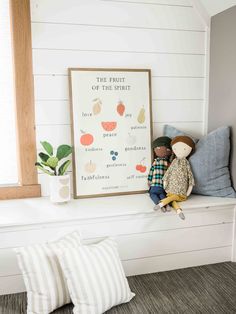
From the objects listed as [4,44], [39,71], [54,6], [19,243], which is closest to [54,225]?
[19,243]

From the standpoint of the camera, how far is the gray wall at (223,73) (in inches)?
79.4

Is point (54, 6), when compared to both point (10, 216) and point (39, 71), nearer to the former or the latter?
point (39, 71)

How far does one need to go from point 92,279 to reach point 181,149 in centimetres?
94

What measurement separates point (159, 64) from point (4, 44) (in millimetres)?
981

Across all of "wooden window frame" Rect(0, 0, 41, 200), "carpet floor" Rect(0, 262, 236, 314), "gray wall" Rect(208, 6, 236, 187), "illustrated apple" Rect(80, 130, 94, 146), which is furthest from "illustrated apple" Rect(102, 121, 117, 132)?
"carpet floor" Rect(0, 262, 236, 314)

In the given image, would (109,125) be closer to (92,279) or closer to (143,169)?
(143,169)

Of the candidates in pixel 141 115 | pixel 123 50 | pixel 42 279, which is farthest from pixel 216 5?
pixel 42 279

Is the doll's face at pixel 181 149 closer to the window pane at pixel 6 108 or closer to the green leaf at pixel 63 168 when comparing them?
the green leaf at pixel 63 168

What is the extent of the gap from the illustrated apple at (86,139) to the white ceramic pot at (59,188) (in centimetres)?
27

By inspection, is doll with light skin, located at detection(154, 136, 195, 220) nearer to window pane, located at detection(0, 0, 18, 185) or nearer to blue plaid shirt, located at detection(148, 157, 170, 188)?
blue plaid shirt, located at detection(148, 157, 170, 188)

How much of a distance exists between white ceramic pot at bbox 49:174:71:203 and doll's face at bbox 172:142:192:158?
0.68 meters

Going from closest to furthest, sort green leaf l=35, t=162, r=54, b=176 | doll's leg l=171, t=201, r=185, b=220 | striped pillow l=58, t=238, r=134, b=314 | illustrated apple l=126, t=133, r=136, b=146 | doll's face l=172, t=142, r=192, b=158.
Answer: striped pillow l=58, t=238, r=134, b=314, doll's leg l=171, t=201, r=185, b=220, green leaf l=35, t=162, r=54, b=176, doll's face l=172, t=142, r=192, b=158, illustrated apple l=126, t=133, r=136, b=146

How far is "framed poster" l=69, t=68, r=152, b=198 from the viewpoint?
80.7 inches

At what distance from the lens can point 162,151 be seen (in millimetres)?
2094
